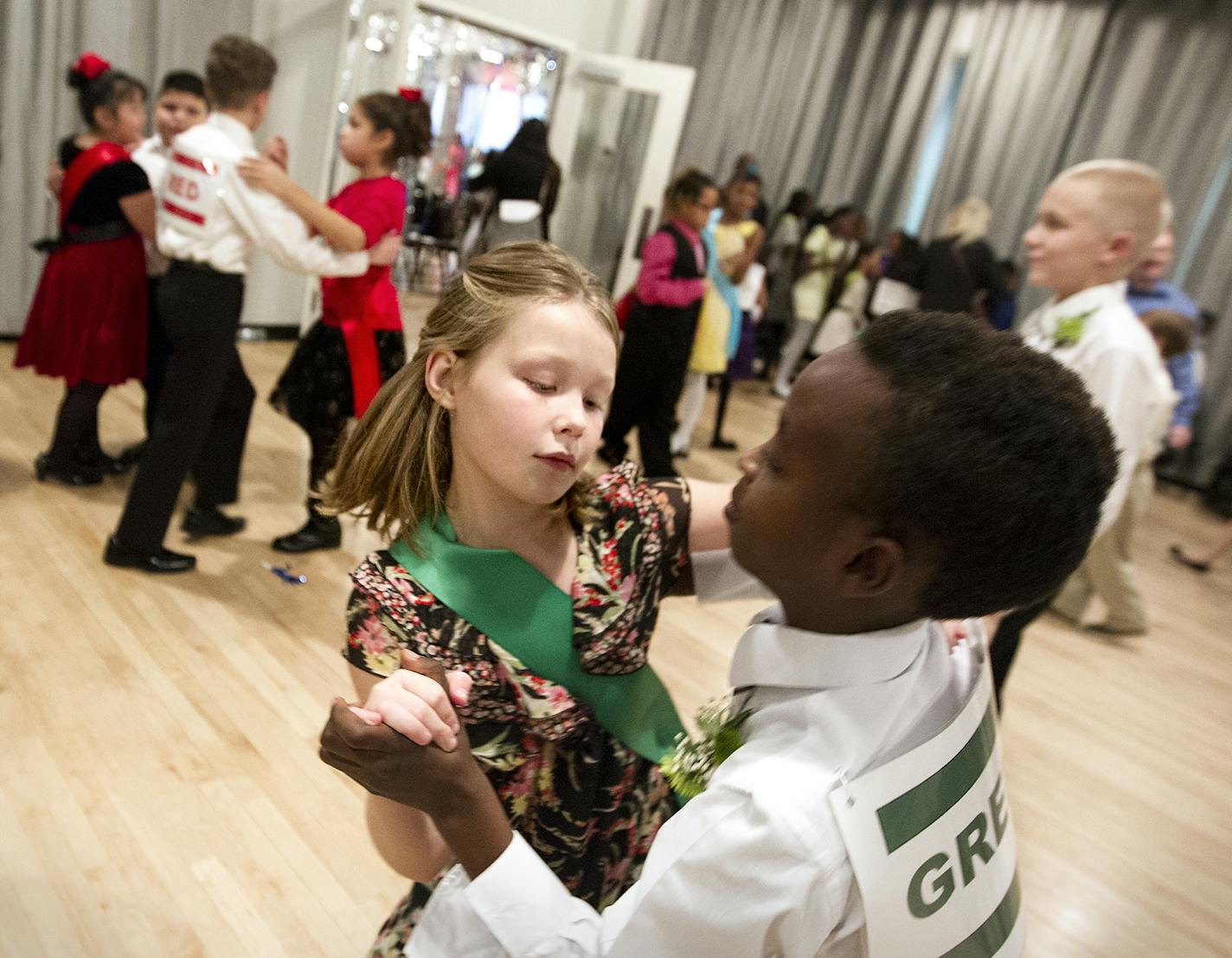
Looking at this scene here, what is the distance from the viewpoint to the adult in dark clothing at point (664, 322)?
432cm

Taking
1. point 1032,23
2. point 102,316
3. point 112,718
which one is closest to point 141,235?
point 102,316

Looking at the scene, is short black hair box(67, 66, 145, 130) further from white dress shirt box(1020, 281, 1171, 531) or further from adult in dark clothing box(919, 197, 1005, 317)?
adult in dark clothing box(919, 197, 1005, 317)

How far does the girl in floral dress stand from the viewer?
103 cm

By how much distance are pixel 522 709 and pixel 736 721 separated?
28 cm

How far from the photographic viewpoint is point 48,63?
4.55 meters

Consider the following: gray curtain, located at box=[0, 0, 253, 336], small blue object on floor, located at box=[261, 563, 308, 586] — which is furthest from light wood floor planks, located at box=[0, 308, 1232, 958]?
gray curtain, located at box=[0, 0, 253, 336]

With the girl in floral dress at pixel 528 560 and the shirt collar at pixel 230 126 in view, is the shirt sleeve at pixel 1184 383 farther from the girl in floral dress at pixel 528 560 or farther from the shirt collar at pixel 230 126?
the girl in floral dress at pixel 528 560

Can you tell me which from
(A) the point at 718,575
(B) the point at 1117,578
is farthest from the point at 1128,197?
(B) the point at 1117,578

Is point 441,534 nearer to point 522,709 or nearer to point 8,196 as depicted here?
point 522,709

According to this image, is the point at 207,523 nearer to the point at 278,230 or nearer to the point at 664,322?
the point at 278,230

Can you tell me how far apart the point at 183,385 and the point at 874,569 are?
2667 millimetres

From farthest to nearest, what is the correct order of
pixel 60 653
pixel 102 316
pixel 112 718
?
pixel 102 316
pixel 60 653
pixel 112 718

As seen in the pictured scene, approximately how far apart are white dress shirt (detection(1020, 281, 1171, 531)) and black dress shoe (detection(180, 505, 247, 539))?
8.85 feet

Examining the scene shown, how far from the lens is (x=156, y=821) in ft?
6.83
